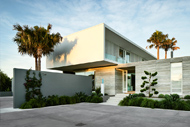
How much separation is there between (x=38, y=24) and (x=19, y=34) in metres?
2.30

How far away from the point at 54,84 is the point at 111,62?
6.26 meters

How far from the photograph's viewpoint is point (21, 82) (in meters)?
9.67

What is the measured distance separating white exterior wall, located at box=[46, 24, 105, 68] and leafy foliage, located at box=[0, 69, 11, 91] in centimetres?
1367

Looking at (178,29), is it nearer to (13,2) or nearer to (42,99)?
(42,99)

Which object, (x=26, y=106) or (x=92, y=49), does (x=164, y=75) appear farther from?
(x=26, y=106)

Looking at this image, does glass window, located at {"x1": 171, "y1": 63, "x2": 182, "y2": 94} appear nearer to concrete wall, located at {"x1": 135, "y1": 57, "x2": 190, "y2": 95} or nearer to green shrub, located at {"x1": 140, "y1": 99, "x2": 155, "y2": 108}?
concrete wall, located at {"x1": 135, "y1": 57, "x2": 190, "y2": 95}

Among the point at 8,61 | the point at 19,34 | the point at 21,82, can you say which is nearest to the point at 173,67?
the point at 21,82

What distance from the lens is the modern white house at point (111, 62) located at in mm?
12281

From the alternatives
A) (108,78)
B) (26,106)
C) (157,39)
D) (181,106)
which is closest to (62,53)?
(108,78)

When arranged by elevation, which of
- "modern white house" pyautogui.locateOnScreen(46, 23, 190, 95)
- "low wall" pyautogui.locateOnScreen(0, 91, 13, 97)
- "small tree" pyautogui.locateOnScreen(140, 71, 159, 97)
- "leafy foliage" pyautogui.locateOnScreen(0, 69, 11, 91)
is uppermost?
"modern white house" pyautogui.locateOnScreen(46, 23, 190, 95)

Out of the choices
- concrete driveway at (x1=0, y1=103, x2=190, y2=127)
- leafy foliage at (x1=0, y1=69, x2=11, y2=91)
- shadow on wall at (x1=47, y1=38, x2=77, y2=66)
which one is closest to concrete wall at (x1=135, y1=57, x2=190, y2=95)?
concrete driveway at (x1=0, y1=103, x2=190, y2=127)

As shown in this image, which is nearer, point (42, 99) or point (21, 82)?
point (21, 82)

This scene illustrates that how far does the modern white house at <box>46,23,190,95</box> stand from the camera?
12281mm

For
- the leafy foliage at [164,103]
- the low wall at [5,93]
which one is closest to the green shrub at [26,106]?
the leafy foliage at [164,103]
